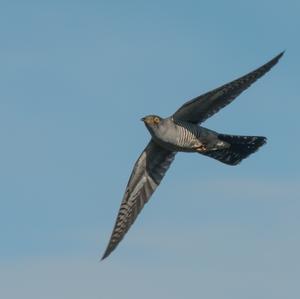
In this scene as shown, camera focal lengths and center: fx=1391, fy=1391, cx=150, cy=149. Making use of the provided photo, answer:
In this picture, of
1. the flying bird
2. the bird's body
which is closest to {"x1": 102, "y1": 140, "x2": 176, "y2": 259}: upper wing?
the flying bird

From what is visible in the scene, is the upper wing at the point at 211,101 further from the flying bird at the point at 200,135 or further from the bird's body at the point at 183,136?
the bird's body at the point at 183,136

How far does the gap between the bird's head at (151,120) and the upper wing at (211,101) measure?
0.46 meters

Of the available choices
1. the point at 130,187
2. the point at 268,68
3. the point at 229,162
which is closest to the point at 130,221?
the point at 130,187

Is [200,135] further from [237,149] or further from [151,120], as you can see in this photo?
[151,120]

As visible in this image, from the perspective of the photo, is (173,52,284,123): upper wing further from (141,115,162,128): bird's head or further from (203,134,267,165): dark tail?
(203,134,267,165): dark tail

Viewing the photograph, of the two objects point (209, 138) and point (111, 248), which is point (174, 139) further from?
point (111, 248)

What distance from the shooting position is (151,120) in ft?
89.4

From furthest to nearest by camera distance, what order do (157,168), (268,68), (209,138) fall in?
(157,168) < (209,138) < (268,68)

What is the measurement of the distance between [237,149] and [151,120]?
191cm

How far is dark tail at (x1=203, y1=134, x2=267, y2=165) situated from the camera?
2772 centimetres

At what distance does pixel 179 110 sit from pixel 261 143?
1778mm

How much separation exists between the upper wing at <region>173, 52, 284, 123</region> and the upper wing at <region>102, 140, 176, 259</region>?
155 centimetres

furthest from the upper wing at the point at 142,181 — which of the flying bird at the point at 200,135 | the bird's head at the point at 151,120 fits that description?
the bird's head at the point at 151,120

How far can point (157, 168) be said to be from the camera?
2934 cm
